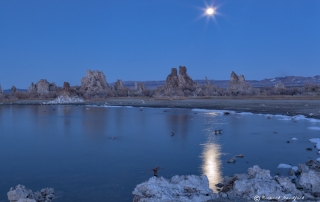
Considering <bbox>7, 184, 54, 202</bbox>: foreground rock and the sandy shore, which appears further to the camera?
the sandy shore

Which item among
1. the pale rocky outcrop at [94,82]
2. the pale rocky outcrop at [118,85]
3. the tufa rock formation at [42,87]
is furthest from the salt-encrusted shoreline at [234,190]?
the tufa rock formation at [42,87]

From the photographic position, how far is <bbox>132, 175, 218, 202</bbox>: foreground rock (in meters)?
6.14

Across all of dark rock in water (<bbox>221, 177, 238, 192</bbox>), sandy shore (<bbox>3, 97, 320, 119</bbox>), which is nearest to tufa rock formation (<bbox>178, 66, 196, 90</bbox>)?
sandy shore (<bbox>3, 97, 320, 119</bbox>)

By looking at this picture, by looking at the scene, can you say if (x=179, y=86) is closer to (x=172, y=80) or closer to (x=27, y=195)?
(x=172, y=80)

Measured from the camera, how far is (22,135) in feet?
56.1

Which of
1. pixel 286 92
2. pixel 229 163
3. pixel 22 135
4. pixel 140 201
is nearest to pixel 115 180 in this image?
pixel 140 201

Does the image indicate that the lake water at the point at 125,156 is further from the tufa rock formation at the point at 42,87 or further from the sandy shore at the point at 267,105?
the tufa rock formation at the point at 42,87

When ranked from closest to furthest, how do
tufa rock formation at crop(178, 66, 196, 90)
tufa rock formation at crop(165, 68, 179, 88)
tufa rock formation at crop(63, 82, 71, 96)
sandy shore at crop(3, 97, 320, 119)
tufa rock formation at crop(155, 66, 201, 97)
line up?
sandy shore at crop(3, 97, 320, 119), tufa rock formation at crop(63, 82, 71, 96), tufa rock formation at crop(155, 66, 201, 97), tufa rock formation at crop(178, 66, 196, 90), tufa rock formation at crop(165, 68, 179, 88)

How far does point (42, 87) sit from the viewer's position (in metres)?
88.2

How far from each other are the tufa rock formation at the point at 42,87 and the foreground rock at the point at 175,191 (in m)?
84.7

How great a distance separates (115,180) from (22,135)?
10.8 metres

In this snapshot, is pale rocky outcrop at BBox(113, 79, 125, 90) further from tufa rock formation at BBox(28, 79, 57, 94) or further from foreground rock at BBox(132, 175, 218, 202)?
foreground rock at BBox(132, 175, 218, 202)

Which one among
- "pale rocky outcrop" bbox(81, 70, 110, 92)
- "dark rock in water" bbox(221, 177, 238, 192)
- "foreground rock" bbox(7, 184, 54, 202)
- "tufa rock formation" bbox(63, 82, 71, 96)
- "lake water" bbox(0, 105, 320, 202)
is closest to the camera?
"foreground rock" bbox(7, 184, 54, 202)

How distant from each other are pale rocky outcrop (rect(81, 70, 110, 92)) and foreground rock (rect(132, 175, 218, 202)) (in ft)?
253
